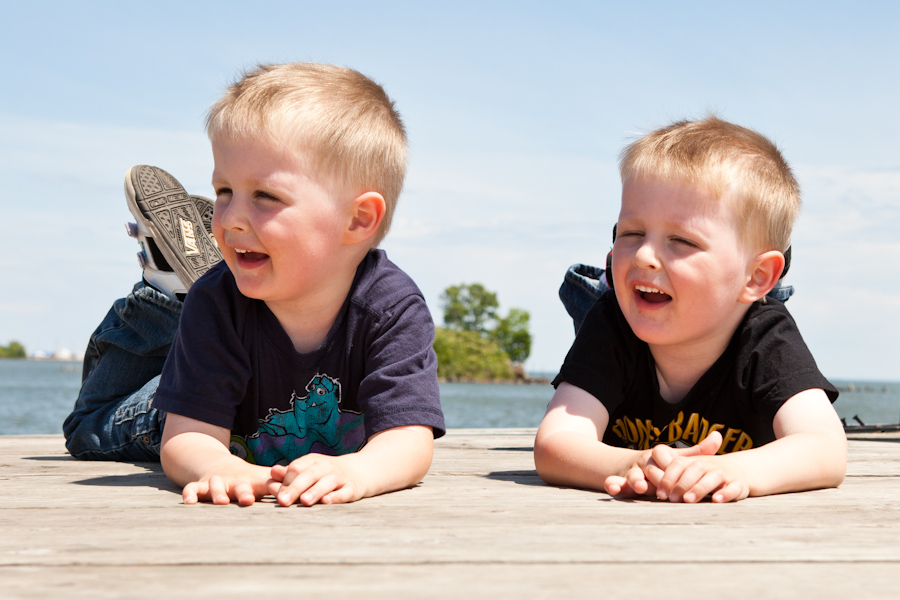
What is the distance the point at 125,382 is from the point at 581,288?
1854 mm

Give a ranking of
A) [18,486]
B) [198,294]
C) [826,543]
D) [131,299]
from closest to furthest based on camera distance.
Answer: [826,543] → [18,486] → [198,294] → [131,299]

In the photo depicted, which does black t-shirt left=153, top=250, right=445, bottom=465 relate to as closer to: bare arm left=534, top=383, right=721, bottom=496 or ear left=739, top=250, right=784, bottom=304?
bare arm left=534, top=383, right=721, bottom=496

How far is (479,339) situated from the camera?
88.5m

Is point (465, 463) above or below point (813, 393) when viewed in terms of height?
below

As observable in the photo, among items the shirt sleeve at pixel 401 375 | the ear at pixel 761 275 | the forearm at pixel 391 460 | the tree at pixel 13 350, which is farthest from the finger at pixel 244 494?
the tree at pixel 13 350

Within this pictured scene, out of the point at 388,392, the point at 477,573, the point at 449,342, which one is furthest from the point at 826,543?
the point at 449,342

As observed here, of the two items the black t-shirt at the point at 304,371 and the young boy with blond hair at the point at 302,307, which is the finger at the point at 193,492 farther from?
the black t-shirt at the point at 304,371

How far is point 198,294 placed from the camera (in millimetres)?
2514

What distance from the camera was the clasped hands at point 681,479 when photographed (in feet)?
6.12

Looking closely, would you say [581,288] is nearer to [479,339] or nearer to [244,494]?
[244,494]

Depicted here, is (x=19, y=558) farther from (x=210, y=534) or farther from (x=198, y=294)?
(x=198, y=294)

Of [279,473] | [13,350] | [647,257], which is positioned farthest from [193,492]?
[13,350]

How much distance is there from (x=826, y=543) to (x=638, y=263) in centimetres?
104

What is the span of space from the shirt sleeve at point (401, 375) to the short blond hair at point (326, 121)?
314 mm
